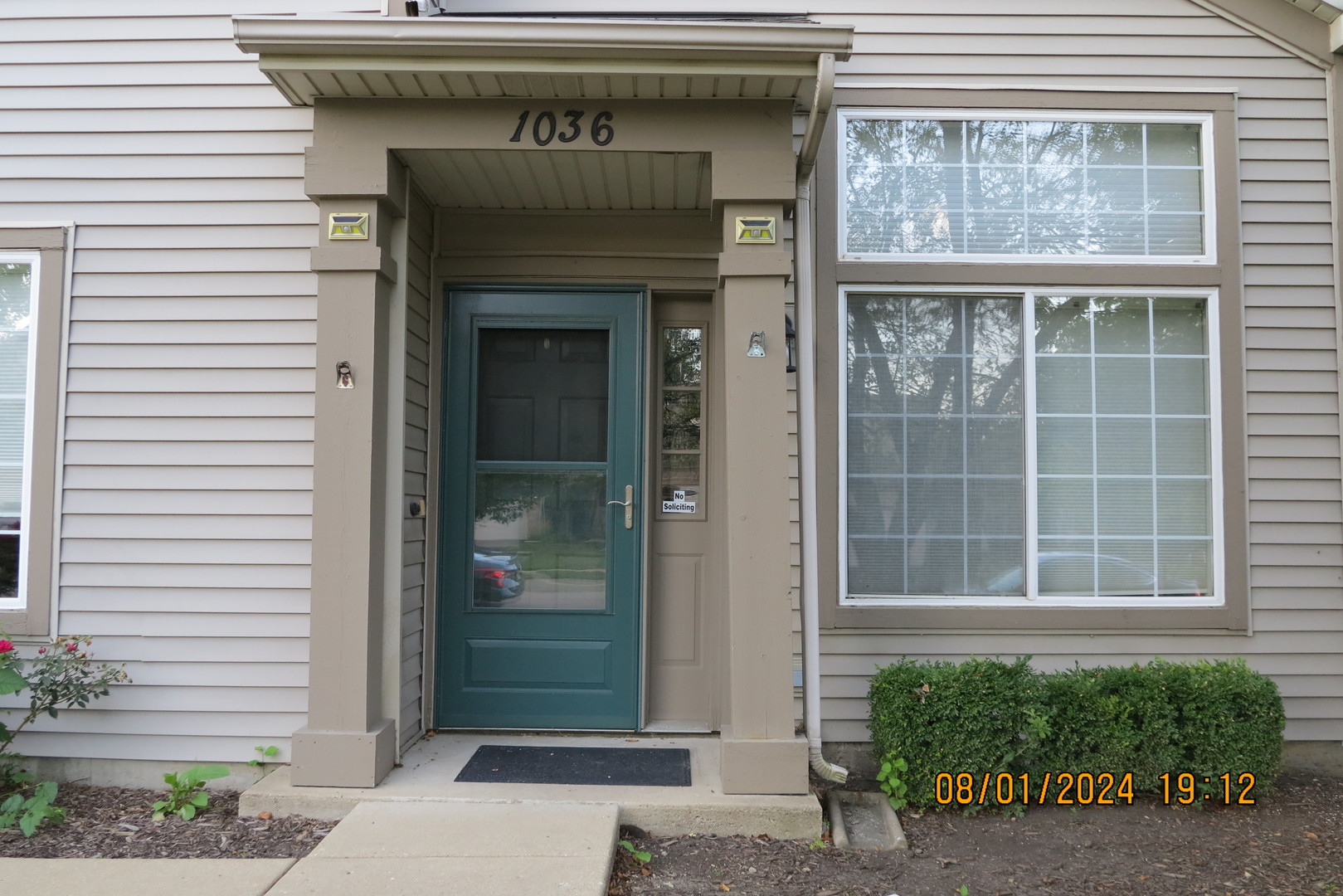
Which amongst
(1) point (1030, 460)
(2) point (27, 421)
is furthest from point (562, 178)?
(2) point (27, 421)

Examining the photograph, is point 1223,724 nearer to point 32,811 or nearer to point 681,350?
point 681,350

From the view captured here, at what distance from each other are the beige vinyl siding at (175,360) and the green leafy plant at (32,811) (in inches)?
16.4

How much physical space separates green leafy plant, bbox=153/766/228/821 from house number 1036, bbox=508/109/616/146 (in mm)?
2761

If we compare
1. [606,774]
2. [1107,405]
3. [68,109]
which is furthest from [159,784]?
[1107,405]

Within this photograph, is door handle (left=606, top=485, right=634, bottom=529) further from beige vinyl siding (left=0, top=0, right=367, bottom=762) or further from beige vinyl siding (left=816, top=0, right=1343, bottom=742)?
beige vinyl siding (left=0, top=0, right=367, bottom=762)

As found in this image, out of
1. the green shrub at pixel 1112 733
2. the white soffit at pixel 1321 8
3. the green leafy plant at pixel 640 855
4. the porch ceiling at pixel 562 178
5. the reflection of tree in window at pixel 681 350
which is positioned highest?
the white soffit at pixel 1321 8


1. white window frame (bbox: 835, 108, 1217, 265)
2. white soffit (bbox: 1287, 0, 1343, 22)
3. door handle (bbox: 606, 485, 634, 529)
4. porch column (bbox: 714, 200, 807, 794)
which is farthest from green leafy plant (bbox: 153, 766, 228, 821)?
white soffit (bbox: 1287, 0, 1343, 22)

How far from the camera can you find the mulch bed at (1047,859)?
2.94 m

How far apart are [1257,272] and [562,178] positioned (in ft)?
10.5

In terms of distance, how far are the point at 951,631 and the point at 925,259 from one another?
169 cm

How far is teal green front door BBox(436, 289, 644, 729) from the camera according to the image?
4066mm

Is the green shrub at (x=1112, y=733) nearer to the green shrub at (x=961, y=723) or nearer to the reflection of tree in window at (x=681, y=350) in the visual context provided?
the green shrub at (x=961, y=723)

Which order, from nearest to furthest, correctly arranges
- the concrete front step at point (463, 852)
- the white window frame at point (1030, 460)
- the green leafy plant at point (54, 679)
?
the concrete front step at point (463, 852) < the green leafy plant at point (54, 679) < the white window frame at point (1030, 460)

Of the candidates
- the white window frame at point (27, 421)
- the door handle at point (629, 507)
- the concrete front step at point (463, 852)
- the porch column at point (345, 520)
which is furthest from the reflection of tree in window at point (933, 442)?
the white window frame at point (27, 421)
